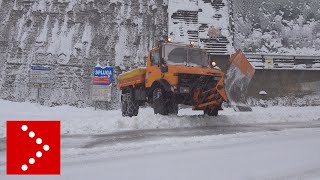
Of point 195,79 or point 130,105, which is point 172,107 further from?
point 130,105

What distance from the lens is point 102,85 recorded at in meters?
18.2

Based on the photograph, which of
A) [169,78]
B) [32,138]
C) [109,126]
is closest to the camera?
[32,138]

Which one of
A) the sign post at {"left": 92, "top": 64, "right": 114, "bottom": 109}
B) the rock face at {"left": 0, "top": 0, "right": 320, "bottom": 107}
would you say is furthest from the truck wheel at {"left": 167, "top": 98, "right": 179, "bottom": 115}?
the rock face at {"left": 0, "top": 0, "right": 320, "bottom": 107}

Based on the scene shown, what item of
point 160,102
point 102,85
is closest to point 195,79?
point 160,102

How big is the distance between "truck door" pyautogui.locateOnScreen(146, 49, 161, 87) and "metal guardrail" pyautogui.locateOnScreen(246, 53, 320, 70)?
1254 centimetres

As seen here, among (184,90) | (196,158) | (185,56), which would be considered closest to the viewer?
(196,158)

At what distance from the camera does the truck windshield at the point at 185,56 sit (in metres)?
11.7

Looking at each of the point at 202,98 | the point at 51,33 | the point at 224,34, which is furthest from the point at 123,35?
the point at 202,98

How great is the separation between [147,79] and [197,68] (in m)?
2.02

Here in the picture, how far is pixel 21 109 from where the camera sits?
1825 cm

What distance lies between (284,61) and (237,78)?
11712 mm

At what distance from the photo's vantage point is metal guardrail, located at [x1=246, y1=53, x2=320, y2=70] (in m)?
23.1

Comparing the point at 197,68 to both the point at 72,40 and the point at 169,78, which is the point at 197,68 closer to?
the point at 169,78

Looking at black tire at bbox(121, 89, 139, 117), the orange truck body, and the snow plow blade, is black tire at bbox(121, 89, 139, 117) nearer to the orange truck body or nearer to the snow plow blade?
the orange truck body
